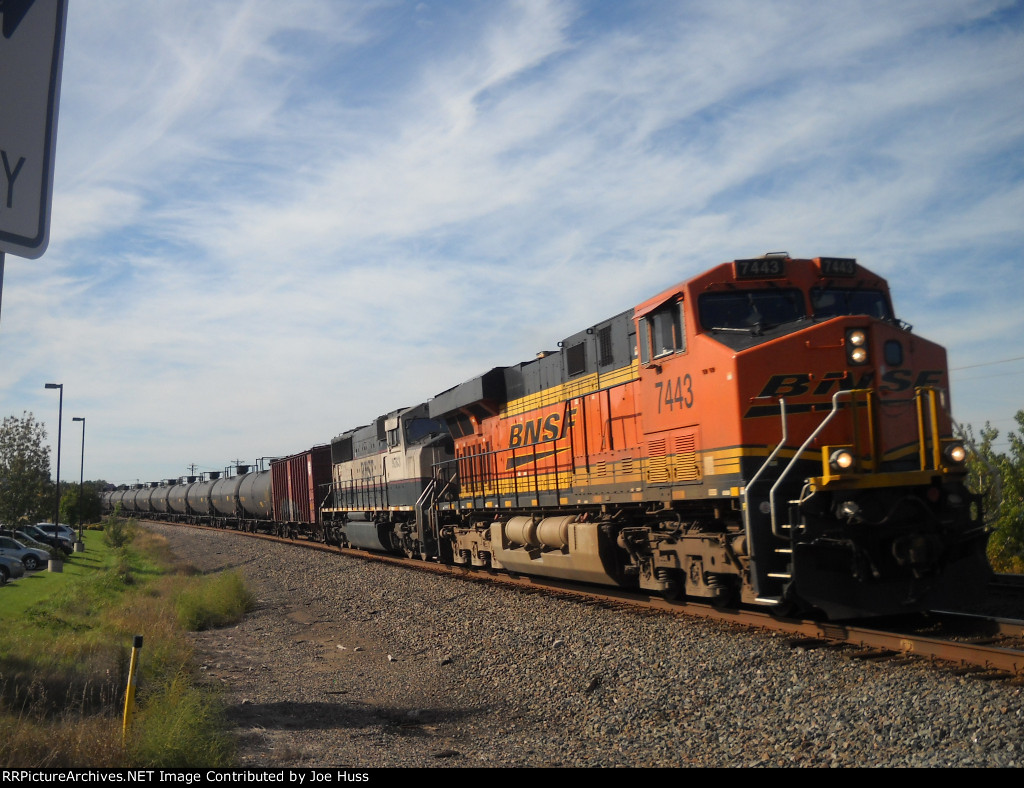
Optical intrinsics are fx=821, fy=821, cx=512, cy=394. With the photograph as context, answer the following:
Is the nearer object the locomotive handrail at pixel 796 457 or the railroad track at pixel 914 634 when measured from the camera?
the railroad track at pixel 914 634

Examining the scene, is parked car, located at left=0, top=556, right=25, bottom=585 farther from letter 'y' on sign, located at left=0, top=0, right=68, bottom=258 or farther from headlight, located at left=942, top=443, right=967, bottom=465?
letter 'y' on sign, located at left=0, top=0, right=68, bottom=258

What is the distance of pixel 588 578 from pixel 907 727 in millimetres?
6927

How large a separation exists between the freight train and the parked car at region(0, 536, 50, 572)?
2322 centimetres

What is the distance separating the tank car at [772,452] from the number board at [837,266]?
2 cm

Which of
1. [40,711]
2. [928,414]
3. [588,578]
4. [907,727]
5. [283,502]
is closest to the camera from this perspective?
→ [907,727]

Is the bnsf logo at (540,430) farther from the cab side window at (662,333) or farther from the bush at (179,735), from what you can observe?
the bush at (179,735)

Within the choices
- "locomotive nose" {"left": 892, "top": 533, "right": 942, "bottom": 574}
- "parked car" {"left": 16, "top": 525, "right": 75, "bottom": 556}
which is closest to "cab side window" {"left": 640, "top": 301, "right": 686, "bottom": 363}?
"locomotive nose" {"left": 892, "top": 533, "right": 942, "bottom": 574}

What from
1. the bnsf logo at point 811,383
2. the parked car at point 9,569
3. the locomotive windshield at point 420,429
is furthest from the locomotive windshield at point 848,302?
the parked car at point 9,569

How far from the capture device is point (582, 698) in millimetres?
7770

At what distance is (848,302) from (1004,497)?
19976mm

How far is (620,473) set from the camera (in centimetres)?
1161

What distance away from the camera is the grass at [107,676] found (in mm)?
6023
